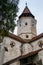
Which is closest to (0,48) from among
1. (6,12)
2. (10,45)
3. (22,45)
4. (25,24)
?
(10,45)

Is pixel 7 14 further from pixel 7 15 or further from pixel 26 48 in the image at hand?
pixel 26 48

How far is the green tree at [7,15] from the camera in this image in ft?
37.0

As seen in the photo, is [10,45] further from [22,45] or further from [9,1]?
[9,1]

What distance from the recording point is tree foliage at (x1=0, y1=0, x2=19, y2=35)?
444 inches

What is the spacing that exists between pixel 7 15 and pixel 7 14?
78 millimetres

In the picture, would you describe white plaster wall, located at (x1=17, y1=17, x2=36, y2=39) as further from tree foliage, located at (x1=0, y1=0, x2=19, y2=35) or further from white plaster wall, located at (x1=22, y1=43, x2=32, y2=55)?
tree foliage, located at (x1=0, y1=0, x2=19, y2=35)

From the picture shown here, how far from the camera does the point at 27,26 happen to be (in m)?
31.0

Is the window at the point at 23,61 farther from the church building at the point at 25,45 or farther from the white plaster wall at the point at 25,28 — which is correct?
the white plaster wall at the point at 25,28

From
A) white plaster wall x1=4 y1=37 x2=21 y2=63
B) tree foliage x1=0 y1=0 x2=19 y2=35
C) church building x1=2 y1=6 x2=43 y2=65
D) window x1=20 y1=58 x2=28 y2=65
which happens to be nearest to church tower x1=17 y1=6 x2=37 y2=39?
church building x1=2 y1=6 x2=43 y2=65

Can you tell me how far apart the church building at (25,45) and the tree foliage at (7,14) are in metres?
8.05

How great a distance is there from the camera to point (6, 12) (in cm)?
1142

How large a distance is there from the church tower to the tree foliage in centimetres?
1749

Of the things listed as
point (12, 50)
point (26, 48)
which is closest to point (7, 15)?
point (12, 50)

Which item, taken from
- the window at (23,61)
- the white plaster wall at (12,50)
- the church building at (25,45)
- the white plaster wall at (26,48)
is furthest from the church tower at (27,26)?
the window at (23,61)
